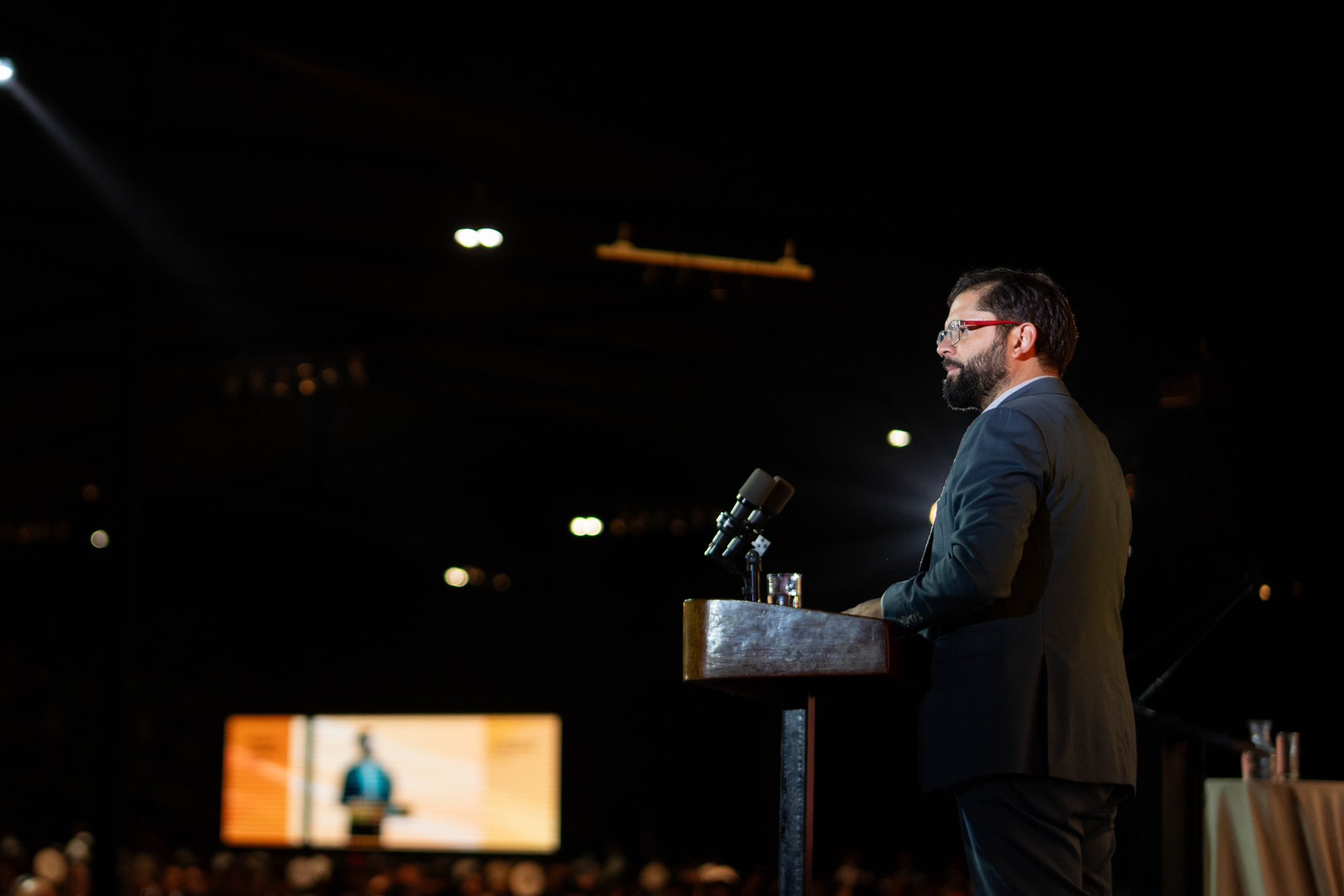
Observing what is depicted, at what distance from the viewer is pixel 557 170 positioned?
5.32 m

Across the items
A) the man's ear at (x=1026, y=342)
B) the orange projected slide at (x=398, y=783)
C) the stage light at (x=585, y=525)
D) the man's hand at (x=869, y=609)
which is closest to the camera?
the man's hand at (x=869, y=609)

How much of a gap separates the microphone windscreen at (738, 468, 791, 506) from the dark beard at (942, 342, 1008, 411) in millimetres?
325

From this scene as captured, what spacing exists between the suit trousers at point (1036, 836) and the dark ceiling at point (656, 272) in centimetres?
174

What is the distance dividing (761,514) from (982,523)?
1.42 feet

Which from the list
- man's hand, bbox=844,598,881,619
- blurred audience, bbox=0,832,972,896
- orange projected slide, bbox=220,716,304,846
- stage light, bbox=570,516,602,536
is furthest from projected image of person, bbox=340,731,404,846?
man's hand, bbox=844,598,881,619

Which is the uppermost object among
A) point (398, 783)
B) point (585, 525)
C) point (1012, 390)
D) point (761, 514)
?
point (585, 525)

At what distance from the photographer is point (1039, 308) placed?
2.09 meters

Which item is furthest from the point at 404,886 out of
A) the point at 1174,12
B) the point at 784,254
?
the point at 1174,12

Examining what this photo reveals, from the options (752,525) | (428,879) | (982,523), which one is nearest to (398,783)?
(428,879)

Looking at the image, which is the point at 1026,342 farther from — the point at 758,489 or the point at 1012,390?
the point at 758,489

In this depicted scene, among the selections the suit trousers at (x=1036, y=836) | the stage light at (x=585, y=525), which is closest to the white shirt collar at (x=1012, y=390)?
the suit trousers at (x=1036, y=836)

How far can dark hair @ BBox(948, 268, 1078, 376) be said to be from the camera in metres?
2.09

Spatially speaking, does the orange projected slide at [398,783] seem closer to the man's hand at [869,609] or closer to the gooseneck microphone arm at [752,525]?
the gooseneck microphone arm at [752,525]

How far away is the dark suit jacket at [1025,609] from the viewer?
70.9 inches
